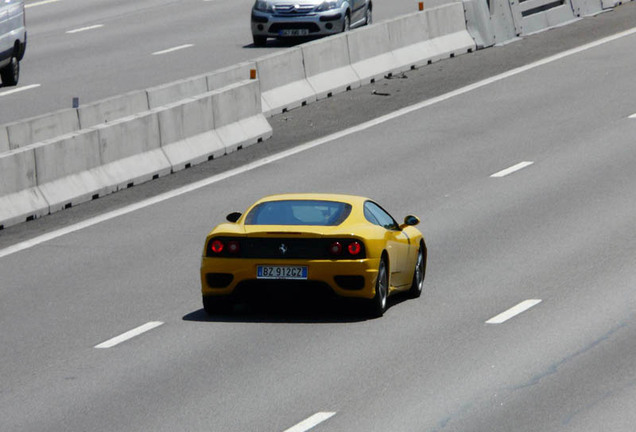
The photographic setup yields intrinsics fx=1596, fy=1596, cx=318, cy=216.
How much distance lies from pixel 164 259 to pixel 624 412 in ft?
27.2

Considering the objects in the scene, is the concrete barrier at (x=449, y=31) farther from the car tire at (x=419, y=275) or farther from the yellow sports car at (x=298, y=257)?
the yellow sports car at (x=298, y=257)

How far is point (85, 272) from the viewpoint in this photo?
58.5ft

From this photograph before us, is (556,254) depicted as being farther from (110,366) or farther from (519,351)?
(110,366)

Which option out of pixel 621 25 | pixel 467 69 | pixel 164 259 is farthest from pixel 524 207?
pixel 621 25

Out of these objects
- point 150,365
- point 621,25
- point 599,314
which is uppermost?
point 150,365

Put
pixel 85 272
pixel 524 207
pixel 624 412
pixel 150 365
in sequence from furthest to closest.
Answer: pixel 524 207
pixel 85 272
pixel 150 365
pixel 624 412

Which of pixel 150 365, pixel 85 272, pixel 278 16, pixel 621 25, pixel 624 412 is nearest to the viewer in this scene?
pixel 624 412

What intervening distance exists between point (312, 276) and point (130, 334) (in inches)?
68.4

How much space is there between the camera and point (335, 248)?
1451cm

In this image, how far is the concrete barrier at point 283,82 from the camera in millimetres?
28969

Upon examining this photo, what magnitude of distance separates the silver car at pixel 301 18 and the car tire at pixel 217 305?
857 inches

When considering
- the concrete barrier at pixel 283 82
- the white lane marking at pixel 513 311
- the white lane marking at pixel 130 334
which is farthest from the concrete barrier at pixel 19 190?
the concrete barrier at pixel 283 82

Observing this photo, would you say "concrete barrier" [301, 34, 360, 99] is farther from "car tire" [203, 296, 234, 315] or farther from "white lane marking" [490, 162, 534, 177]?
"car tire" [203, 296, 234, 315]

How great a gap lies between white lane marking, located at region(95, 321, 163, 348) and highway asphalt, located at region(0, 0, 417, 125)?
14.5 metres
